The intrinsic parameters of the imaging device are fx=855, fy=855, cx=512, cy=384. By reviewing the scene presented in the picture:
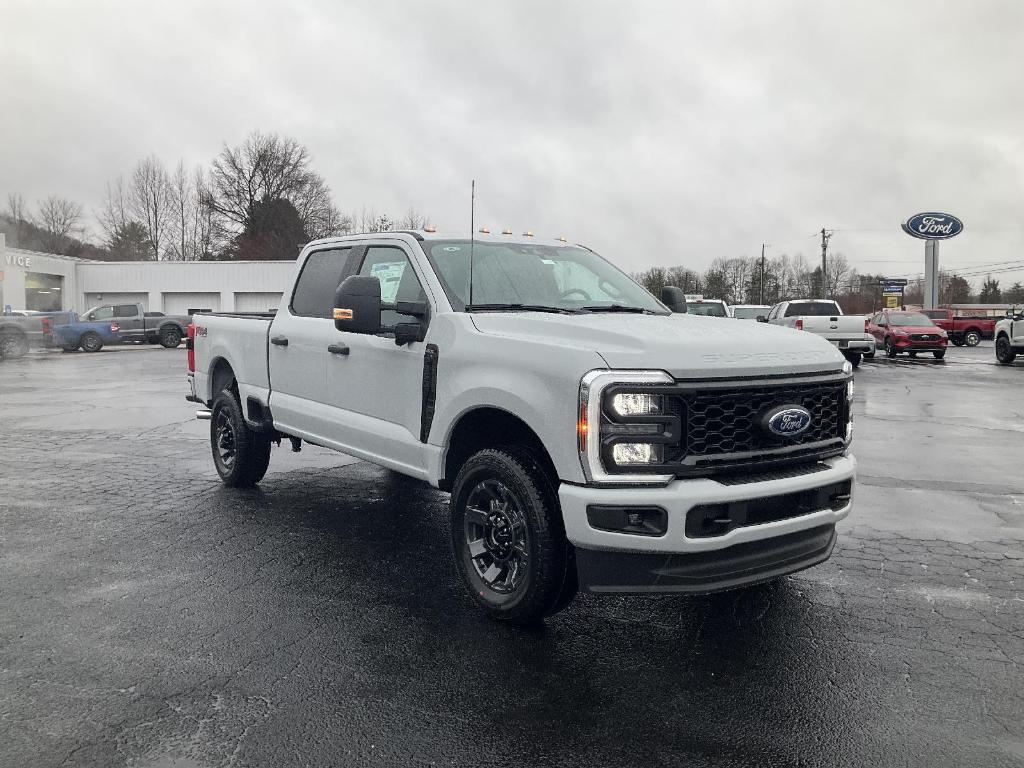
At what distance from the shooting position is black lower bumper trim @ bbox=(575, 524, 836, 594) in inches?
143

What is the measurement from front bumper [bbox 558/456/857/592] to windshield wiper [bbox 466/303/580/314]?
54.5 inches

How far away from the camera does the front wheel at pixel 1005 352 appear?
993 inches

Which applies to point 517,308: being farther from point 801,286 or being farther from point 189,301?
point 801,286

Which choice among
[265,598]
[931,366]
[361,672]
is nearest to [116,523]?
[265,598]

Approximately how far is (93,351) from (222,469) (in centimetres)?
2752

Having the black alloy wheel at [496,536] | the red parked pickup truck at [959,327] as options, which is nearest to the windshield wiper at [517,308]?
the black alloy wheel at [496,536]

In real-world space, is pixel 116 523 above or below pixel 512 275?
below

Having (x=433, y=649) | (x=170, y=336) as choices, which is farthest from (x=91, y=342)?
(x=433, y=649)

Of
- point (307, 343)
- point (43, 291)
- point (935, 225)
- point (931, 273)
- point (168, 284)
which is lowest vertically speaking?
point (307, 343)

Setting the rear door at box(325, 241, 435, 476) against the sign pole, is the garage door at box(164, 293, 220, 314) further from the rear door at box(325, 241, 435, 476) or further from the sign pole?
the rear door at box(325, 241, 435, 476)

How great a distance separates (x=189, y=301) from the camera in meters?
52.3

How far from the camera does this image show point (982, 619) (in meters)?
4.33

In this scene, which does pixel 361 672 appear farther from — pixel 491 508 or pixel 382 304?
pixel 382 304

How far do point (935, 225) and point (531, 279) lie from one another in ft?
149
